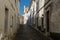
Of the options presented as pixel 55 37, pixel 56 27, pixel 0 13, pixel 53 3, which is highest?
pixel 53 3

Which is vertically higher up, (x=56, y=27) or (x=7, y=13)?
(x=7, y=13)

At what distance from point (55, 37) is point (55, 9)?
7.22 ft

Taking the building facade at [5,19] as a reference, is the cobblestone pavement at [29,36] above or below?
below

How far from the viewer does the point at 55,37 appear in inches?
429

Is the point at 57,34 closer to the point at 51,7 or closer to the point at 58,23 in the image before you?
the point at 58,23

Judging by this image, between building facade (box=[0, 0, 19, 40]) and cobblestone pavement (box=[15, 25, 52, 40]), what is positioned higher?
building facade (box=[0, 0, 19, 40])

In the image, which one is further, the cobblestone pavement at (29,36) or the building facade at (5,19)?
the cobblestone pavement at (29,36)

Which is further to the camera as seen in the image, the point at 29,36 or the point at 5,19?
the point at 29,36

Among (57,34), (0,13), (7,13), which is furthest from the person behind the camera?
(57,34)

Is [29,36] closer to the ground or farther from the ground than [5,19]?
closer to the ground

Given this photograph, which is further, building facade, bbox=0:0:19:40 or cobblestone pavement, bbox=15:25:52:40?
cobblestone pavement, bbox=15:25:52:40

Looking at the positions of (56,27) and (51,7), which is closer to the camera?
(56,27)

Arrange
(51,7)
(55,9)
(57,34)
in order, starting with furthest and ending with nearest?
1. (51,7)
2. (55,9)
3. (57,34)

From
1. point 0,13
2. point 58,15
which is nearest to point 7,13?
point 0,13
